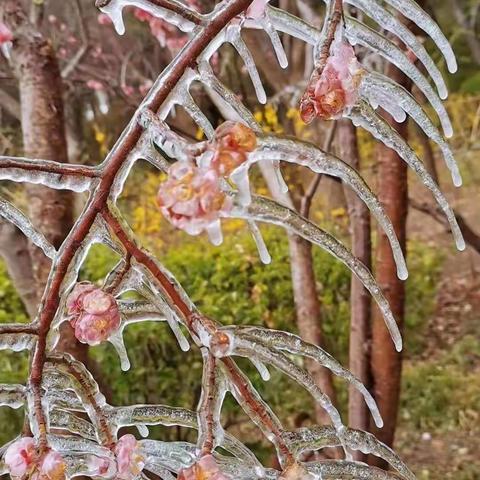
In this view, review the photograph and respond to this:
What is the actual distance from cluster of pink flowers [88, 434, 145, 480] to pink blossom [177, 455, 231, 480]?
0.04 metres

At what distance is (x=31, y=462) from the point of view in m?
0.36

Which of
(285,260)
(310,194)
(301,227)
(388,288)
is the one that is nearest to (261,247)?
(301,227)

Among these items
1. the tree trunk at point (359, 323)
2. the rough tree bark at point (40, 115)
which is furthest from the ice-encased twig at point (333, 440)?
the tree trunk at point (359, 323)

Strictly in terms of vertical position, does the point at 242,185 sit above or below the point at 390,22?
below

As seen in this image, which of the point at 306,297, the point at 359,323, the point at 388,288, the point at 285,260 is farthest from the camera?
the point at 285,260

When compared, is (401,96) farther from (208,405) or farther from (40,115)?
(40,115)

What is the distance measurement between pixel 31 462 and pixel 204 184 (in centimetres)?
15

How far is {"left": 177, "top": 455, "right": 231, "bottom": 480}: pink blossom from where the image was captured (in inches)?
13.5

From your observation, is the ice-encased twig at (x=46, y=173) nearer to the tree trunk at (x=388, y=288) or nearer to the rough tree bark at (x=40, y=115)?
the rough tree bark at (x=40, y=115)

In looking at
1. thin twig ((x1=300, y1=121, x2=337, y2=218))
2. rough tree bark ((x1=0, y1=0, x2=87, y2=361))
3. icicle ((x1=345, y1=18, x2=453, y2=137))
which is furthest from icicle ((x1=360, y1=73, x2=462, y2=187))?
thin twig ((x1=300, y1=121, x2=337, y2=218))

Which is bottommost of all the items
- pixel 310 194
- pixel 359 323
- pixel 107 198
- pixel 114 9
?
pixel 107 198

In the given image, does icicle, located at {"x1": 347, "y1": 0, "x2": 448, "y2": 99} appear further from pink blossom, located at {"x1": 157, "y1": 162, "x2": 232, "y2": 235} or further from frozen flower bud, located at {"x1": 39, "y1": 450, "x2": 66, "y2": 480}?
frozen flower bud, located at {"x1": 39, "y1": 450, "x2": 66, "y2": 480}

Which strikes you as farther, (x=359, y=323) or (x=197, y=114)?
(x=359, y=323)

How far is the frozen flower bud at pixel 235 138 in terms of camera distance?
0.32 meters
